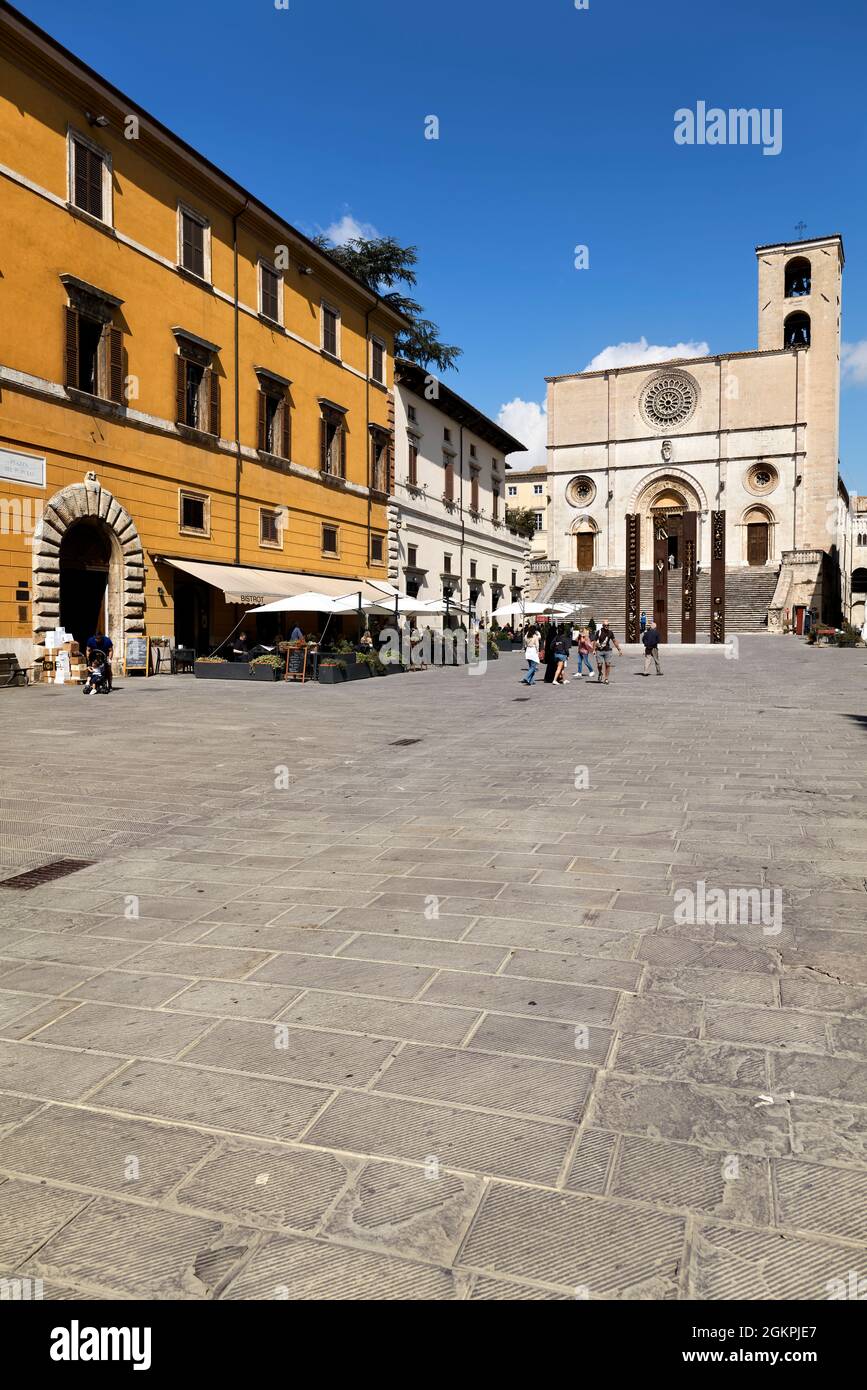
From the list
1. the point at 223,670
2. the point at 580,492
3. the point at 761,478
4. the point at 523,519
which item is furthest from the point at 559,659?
the point at 523,519

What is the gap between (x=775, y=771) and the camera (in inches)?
354

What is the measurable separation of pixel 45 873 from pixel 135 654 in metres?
17.4

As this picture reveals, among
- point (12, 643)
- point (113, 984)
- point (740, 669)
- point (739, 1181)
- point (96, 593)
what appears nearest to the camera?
point (739, 1181)

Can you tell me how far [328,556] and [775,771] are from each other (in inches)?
975

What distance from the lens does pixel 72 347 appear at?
67.2 ft

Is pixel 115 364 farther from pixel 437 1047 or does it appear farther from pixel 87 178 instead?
pixel 437 1047

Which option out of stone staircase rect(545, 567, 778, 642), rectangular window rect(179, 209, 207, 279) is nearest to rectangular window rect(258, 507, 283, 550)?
rectangular window rect(179, 209, 207, 279)

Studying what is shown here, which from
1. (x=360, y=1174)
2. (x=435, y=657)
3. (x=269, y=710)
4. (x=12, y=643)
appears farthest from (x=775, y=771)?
(x=435, y=657)

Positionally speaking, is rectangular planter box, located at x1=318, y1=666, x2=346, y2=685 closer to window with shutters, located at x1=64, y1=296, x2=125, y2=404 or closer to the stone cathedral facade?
window with shutters, located at x1=64, y1=296, x2=125, y2=404

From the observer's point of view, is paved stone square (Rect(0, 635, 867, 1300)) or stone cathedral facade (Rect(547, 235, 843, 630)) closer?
paved stone square (Rect(0, 635, 867, 1300))

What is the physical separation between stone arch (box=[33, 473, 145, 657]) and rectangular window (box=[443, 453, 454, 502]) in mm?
21089

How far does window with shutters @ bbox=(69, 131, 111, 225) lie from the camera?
20.5m

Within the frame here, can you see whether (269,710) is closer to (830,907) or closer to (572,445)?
Answer: (830,907)

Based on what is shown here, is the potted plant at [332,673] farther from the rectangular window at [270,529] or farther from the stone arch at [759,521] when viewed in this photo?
the stone arch at [759,521]
